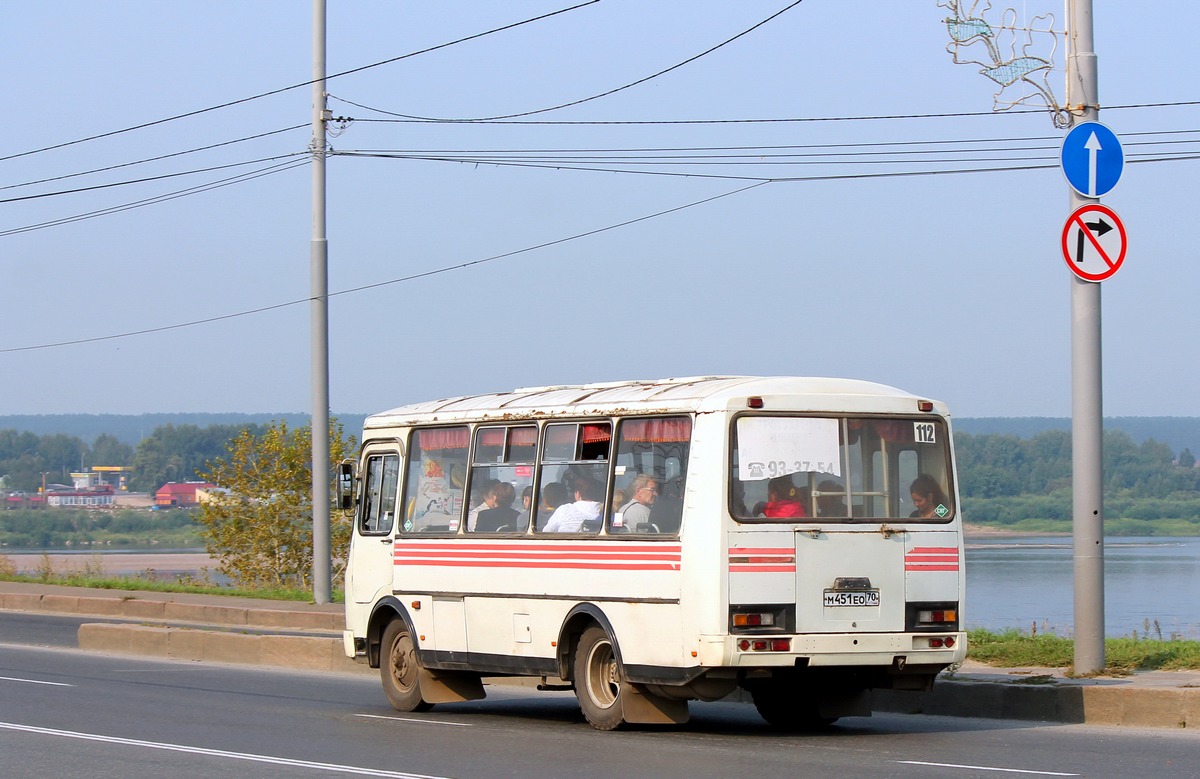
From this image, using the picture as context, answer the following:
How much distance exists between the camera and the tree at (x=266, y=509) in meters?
33.5

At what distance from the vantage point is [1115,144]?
13.2m

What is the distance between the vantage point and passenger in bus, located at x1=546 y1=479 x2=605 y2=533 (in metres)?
12.4

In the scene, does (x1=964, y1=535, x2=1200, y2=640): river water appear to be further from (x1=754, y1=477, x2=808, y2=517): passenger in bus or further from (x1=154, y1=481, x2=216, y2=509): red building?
(x1=154, y1=481, x2=216, y2=509): red building

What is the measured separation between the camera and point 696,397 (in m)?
11.7

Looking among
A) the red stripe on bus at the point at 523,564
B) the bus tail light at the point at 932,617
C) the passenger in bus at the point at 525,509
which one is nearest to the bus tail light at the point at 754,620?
the red stripe on bus at the point at 523,564

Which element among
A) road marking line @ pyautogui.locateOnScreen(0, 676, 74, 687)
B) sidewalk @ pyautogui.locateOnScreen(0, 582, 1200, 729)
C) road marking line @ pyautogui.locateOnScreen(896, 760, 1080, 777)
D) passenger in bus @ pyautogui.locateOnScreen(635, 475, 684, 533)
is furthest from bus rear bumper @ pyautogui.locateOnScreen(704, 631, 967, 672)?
road marking line @ pyautogui.locateOnScreen(0, 676, 74, 687)

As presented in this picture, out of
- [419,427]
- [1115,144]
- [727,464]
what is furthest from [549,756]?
[1115,144]

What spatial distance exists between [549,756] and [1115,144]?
6.67m

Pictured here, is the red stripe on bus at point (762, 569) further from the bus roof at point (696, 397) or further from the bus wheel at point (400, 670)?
the bus wheel at point (400, 670)

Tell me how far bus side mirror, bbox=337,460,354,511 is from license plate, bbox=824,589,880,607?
5.43m

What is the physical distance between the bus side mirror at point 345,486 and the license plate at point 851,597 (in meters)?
5.43

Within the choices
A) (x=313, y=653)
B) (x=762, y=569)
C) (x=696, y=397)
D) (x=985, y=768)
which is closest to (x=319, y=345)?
(x=313, y=653)

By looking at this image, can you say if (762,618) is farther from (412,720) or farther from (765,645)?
(412,720)

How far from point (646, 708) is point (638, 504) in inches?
58.5
